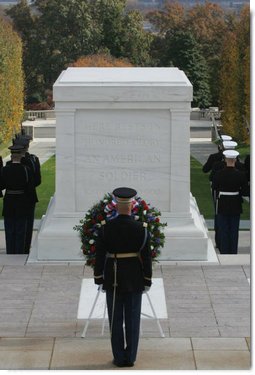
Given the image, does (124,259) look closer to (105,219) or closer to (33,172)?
(105,219)

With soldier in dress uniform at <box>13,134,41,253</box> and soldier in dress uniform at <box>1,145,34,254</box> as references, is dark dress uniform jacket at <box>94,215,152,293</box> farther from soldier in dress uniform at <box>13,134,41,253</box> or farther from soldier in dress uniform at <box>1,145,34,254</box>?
soldier in dress uniform at <box>13,134,41,253</box>

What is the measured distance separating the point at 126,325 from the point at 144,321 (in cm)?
111

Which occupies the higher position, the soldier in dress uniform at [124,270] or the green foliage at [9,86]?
the soldier in dress uniform at [124,270]

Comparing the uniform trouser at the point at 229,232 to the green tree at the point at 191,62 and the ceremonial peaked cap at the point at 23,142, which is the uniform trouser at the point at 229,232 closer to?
the ceremonial peaked cap at the point at 23,142

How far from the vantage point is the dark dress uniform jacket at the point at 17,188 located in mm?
10695

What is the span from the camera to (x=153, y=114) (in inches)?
401

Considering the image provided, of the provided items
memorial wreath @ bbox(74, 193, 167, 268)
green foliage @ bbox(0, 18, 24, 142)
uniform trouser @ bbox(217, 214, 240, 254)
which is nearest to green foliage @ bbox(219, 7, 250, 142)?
green foliage @ bbox(0, 18, 24, 142)

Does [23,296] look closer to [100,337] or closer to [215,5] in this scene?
[100,337]

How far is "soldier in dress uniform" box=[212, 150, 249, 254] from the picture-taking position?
35.4 ft

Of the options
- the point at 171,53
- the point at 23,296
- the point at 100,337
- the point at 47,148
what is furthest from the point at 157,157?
the point at 171,53

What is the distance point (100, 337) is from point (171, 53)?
45.5 meters

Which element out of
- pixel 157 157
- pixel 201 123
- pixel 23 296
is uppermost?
pixel 157 157

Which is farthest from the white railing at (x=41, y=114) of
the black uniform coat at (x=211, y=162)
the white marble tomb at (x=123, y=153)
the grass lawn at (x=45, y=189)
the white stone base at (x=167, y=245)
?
the white stone base at (x=167, y=245)

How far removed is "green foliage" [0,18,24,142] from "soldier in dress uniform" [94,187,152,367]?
2440 cm
